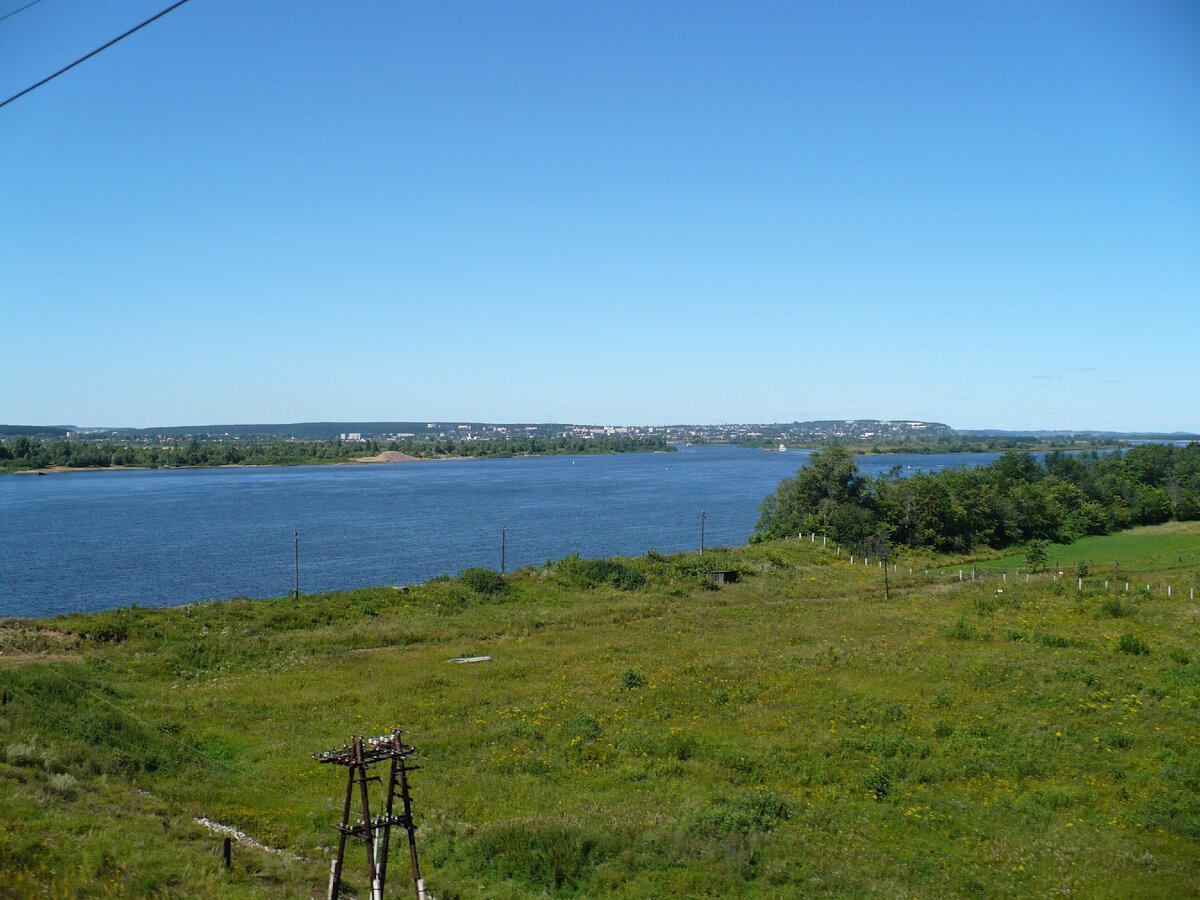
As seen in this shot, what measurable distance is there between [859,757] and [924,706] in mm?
4795

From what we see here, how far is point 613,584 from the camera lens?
47156 millimetres

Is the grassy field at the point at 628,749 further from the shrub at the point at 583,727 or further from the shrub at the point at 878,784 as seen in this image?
the shrub at the point at 583,727

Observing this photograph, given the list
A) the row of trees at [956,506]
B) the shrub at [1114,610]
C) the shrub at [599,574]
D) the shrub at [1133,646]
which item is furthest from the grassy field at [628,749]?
the row of trees at [956,506]

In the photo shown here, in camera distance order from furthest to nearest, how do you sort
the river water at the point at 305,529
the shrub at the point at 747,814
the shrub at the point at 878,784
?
the river water at the point at 305,529, the shrub at the point at 878,784, the shrub at the point at 747,814

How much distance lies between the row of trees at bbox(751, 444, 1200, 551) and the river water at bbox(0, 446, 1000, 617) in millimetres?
9029

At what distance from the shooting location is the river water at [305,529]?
180 feet

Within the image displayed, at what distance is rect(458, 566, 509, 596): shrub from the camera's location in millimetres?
43406

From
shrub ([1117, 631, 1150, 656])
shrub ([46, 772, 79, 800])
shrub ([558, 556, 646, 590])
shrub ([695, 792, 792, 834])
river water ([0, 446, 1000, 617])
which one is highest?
shrub ([46, 772, 79, 800])

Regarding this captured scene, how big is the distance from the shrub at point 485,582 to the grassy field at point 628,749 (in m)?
5.57

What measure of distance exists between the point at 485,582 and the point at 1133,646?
96.9 feet

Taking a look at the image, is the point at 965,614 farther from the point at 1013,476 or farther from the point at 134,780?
the point at 1013,476

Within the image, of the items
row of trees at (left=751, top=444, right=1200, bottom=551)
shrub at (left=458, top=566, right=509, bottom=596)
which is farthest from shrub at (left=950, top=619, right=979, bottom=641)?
row of trees at (left=751, top=444, right=1200, bottom=551)

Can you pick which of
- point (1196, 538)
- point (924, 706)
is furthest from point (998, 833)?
point (1196, 538)

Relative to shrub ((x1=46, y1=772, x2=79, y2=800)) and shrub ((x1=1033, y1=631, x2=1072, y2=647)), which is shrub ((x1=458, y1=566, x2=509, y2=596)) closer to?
shrub ((x1=1033, y1=631, x2=1072, y2=647))
